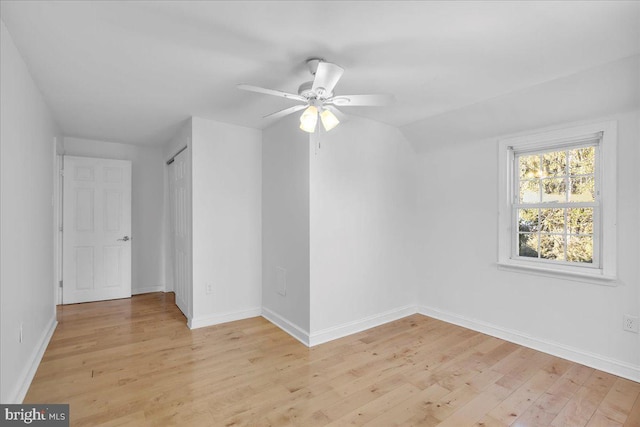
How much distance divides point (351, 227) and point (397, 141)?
4.17ft

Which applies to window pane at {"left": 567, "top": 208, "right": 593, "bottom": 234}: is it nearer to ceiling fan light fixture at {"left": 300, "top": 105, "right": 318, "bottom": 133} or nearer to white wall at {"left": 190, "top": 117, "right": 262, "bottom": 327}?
ceiling fan light fixture at {"left": 300, "top": 105, "right": 318, "bottom": 133}

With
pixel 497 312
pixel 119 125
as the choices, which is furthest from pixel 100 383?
pixel 497 312

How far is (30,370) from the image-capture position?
2.37 m

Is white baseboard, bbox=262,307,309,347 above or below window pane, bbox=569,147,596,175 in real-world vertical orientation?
below

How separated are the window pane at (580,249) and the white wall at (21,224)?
13.9 feet

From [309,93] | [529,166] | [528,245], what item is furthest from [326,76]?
[528,245]

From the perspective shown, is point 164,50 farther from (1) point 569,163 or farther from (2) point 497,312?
(2) point 497,312

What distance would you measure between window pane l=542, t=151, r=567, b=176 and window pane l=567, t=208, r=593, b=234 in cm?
38

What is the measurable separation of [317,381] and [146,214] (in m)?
4.05

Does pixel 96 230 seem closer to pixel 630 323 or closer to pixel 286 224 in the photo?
pixel 286 224

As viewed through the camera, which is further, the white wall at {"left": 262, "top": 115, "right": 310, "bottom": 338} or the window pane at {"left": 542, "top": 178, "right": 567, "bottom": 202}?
the white wall at {"left": 262, "top": 115, "right": 310, "bottom": 338}


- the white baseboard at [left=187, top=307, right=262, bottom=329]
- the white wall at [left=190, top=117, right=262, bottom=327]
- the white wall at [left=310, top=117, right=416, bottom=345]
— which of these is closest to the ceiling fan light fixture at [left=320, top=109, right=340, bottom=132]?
the white wall at [left=310, top=117, right=416, bottom=345]

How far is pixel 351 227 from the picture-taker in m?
3.41

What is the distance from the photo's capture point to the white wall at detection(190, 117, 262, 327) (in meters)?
3.52
